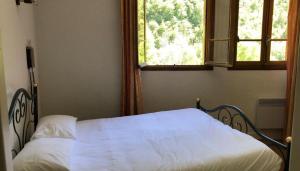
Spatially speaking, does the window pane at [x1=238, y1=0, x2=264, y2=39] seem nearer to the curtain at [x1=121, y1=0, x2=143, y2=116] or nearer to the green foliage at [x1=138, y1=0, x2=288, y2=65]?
the green foliage at [x1=138, y1=0, x2=288, y2=65]

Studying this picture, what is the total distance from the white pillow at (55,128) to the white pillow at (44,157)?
175 mm

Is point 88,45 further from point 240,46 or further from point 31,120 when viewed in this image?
point 240,46

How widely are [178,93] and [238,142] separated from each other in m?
1.49

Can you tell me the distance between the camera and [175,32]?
3.66m

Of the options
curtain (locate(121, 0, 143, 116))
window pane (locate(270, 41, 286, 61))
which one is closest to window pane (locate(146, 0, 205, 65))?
curtain (locate(121, 0, 143, 116))

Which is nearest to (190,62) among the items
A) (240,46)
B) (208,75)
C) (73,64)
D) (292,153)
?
(208,75)

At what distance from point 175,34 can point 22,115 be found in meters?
1.96

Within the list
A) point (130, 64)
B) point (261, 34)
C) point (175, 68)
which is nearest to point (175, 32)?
point (175, 68)

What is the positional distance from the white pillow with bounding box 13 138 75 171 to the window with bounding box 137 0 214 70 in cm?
172

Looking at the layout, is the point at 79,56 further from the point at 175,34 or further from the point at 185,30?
the point at 185,30

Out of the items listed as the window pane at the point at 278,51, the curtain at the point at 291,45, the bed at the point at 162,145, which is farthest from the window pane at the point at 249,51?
the bed at the point at 162,145

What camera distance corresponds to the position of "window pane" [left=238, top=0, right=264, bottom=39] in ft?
11.8

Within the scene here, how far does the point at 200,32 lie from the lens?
3.71 metres

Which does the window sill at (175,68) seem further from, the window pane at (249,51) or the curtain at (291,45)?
the curtain at (291,45)
